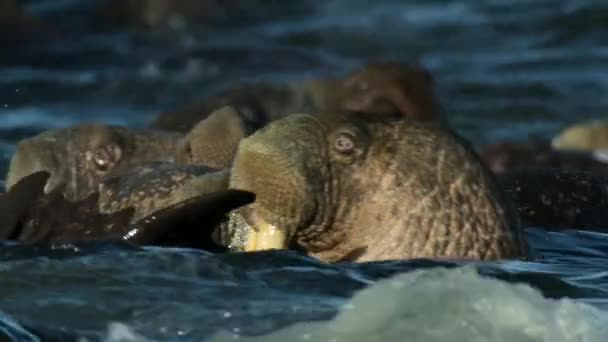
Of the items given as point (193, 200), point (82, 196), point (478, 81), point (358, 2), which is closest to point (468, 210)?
point (193, 200)

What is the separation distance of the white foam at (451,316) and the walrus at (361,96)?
8.62 m

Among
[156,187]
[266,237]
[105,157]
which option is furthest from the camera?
[105,157]

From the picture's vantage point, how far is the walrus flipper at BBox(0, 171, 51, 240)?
8.05 metres

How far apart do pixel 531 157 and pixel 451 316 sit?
8.59m

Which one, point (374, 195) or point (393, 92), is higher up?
point (393, 92)

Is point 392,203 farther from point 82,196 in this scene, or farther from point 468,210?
point 82,196

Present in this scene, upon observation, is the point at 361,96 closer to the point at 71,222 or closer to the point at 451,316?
the point at 71,222

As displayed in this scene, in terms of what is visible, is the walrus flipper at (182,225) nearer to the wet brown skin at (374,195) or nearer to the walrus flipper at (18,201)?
the wet brown skin at (374,195)

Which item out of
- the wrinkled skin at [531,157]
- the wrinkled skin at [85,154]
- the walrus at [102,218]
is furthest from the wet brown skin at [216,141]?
the wrinkled skin at [531,157]

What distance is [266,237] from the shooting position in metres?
7.27

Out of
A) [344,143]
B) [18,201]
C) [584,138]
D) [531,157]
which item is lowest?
[18,201]

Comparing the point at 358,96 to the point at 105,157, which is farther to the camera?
the point at 358,96

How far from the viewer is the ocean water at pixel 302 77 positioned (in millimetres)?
6371

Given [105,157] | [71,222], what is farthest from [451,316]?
[105,157]
